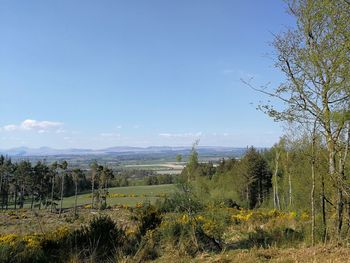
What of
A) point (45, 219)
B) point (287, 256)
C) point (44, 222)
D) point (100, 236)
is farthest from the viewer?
point (45, 219)

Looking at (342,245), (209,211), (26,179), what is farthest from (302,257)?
(26,179)

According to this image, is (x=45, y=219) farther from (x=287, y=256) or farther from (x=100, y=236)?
(x=287, y=256)

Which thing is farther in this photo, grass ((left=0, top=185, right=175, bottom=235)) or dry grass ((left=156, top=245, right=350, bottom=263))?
grass ((left=0, top=185, right=175, bottom=235))

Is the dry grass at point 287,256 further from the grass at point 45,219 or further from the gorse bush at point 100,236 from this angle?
the grass at point 45,219

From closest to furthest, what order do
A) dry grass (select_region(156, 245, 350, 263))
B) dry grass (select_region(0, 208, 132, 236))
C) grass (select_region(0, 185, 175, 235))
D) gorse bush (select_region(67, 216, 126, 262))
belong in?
dry grass (select_region(156, 245, 350, 263)) → gorse bush (select_region(67, 216, 126, 262)) → dry grass (select_region(0, 208, 132, 236)) → grass (select_region(0, 185, 175, 235))

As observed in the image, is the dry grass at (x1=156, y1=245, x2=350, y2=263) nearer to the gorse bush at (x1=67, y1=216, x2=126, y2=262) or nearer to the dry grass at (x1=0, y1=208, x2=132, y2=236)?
the gorse bush at (x1=67, y1=216, x2=126, y2=262)

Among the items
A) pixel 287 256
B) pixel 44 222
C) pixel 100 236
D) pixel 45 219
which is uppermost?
pixel 287 256

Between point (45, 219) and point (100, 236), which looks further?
point (45, 219)

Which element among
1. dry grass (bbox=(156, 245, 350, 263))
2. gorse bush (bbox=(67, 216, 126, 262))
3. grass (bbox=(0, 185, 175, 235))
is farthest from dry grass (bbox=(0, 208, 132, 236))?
dry grass (bbox=(156, 245, 350, 263))

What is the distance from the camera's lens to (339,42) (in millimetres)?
7332

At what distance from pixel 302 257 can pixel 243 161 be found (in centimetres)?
5077

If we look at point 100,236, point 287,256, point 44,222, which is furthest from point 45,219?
point 287,256

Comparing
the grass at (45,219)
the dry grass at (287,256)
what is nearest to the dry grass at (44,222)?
the grass at (45,219)

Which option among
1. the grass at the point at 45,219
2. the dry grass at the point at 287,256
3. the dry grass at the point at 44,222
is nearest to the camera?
the dry grass at the point at 287,256
